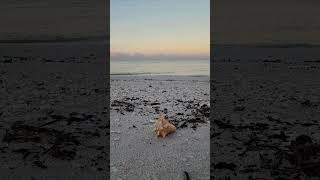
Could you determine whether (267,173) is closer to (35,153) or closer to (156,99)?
(35,153)

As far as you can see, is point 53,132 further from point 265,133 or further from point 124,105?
point 265,133

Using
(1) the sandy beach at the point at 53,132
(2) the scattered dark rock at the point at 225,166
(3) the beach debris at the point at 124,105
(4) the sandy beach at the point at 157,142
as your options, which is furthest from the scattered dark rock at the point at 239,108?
(2) the scattered dark rock at the point at 225,166

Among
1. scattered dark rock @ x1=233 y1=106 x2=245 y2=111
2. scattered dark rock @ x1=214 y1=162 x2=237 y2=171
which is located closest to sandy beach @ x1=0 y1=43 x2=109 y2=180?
scattered dark rock @ x1=214 y1=162 x2=237 y2=171

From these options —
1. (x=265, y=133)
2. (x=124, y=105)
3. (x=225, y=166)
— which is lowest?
(x=225, y=166)

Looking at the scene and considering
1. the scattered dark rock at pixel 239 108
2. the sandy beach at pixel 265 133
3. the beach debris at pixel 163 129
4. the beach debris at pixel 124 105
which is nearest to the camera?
the sandy beach at pixel 265 133

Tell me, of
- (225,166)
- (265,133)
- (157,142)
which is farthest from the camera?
(265,133)

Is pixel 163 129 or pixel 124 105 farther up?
pixel 124 105

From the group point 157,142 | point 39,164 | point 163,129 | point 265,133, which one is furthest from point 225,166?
point 39,164

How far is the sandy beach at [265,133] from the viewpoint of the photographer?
3.56 m

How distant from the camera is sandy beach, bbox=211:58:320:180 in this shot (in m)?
3.56

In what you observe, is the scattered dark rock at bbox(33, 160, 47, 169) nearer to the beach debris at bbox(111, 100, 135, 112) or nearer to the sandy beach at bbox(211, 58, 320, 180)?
the sandy beach at bbox(211, 58, 320, 180)

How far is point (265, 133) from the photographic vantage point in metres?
4.67

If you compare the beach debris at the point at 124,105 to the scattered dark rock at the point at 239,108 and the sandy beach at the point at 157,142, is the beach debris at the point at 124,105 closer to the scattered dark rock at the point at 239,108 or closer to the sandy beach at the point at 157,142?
the sandy beach at the point at 157,142

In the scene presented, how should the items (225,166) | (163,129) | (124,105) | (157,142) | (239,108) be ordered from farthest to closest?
(124,105) < (239,108) < (163,129) < (157,142) < (225,166)
